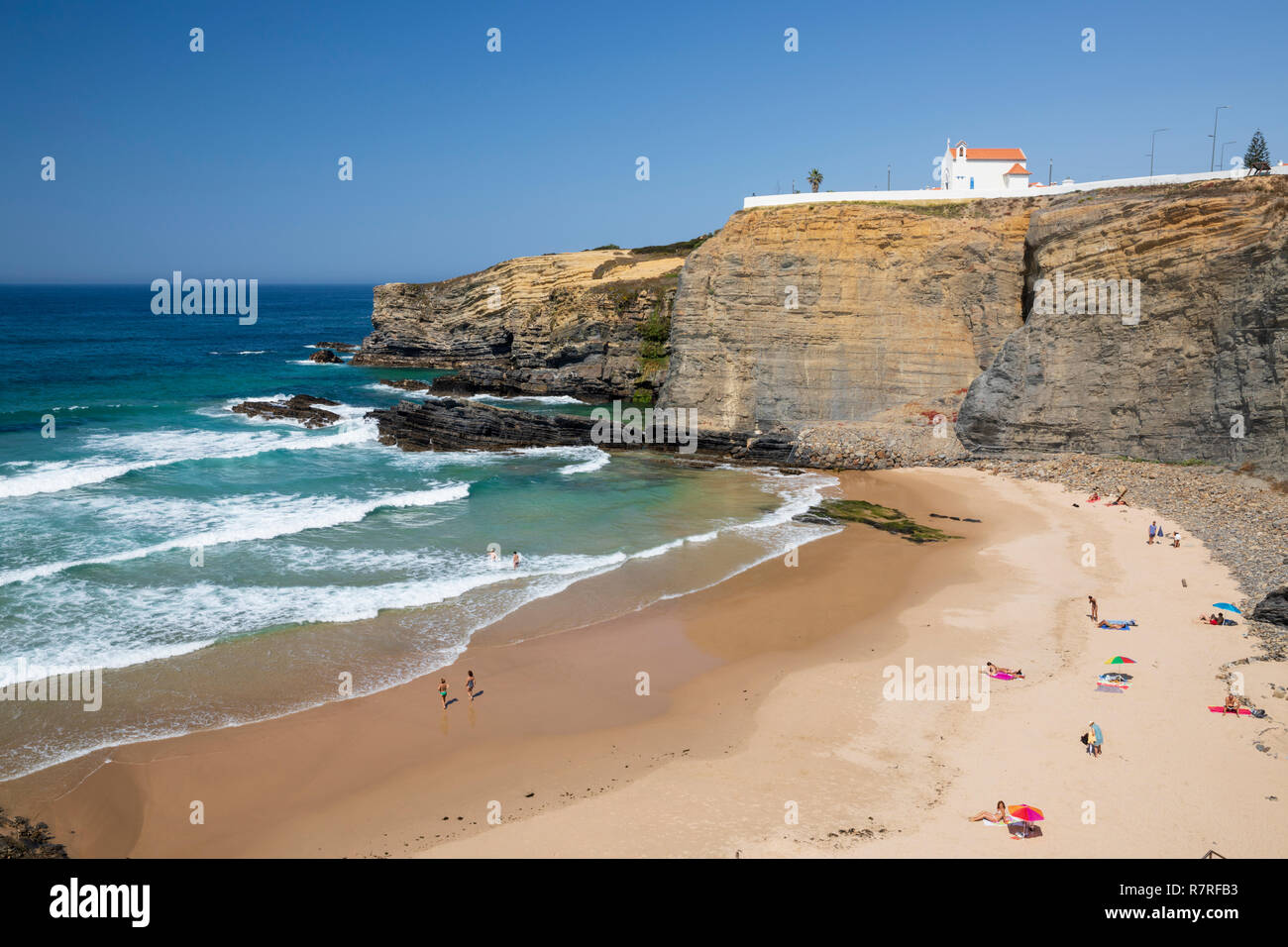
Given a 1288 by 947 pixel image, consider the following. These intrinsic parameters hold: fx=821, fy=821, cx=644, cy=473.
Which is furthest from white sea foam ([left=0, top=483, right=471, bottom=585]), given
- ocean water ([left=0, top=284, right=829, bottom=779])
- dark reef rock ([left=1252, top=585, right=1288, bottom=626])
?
dark reef rock ([left=1252, top=585, right=1288, bottom=626])

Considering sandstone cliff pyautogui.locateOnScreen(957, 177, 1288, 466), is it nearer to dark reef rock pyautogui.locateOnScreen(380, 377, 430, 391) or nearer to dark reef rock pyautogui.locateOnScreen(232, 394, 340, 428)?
dark reef rock pyautogui.locateOnScreen(232, 394, 340, 428)

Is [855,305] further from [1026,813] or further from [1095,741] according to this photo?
[1026,813]

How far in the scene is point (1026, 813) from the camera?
1078 cm

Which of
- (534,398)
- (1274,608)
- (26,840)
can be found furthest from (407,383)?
(1274,608)

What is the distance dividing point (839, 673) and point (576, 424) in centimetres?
2421

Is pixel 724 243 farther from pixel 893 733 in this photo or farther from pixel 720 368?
pixel 893 733

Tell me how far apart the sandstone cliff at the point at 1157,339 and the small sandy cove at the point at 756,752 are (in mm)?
9853

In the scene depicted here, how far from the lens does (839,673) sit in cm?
1620

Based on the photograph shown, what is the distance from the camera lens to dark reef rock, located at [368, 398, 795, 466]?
3703 cm

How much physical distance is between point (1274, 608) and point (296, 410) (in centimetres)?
4065

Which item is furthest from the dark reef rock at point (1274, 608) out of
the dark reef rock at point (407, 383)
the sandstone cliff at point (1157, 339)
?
the dark reef rock at point (407, 383)

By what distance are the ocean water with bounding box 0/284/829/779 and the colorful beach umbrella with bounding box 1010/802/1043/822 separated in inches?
415

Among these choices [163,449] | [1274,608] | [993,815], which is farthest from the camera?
[163,449]
